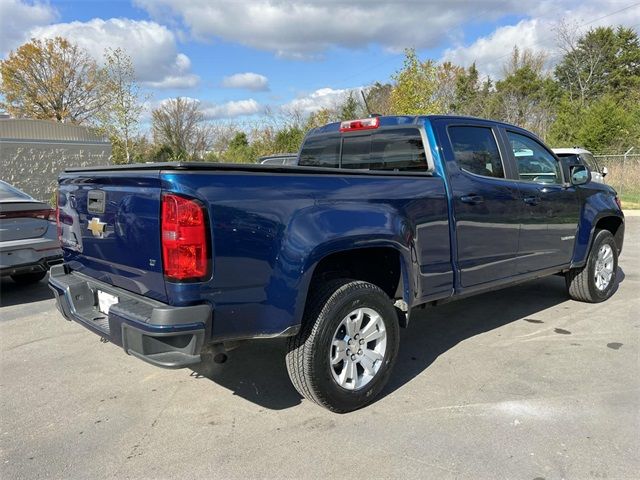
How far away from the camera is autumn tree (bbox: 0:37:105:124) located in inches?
1521

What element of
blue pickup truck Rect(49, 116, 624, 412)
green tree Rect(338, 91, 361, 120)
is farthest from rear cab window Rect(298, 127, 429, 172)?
green tree Rect(338, 91, 361, 120)

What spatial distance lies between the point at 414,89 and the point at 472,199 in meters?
15.0

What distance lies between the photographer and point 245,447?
300cm

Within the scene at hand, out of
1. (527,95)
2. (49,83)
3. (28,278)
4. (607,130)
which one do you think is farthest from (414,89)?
(49,83)

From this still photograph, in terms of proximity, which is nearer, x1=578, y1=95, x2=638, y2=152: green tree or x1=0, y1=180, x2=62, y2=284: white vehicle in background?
x1=0, y1=180, x2=62, y2=284: white vehicle in background

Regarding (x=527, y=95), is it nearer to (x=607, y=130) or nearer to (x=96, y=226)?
(x=607, y=130)

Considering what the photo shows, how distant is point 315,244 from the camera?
9.85 feet

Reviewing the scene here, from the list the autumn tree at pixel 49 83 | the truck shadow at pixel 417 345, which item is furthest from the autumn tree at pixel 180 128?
the truck shadow at pixel 417 345

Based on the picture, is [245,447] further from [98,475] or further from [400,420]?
[400,420]

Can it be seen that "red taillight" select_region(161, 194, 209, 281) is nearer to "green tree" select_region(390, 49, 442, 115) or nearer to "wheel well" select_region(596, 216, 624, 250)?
"wheel well" select_region(596, 216, 624, 250)

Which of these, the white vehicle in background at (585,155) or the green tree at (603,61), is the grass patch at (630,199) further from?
the green tree at (603,61)

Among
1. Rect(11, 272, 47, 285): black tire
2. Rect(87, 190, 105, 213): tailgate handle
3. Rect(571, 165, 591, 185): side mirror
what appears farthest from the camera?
Rect(11, 272, 47, 285): black tire

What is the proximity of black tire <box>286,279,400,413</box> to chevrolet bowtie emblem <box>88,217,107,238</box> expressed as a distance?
135 centimetres

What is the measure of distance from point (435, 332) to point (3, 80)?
44129mm
